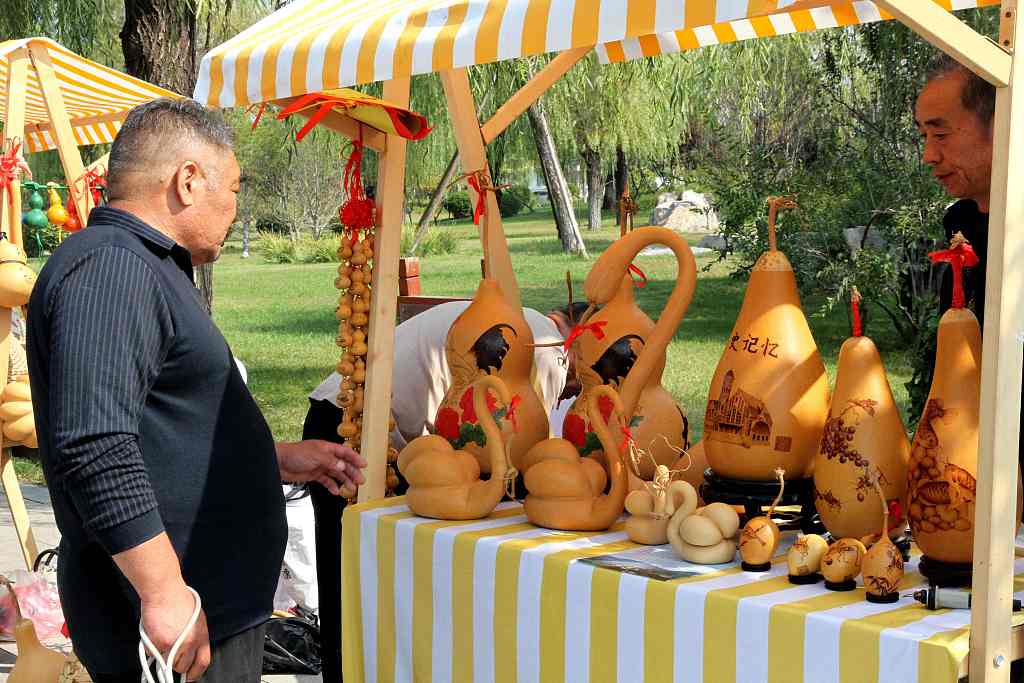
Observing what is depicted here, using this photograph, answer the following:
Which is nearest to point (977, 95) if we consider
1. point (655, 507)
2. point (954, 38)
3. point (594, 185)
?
point (954, 38)

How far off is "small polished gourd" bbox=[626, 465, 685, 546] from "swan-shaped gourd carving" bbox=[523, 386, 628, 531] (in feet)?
0.29

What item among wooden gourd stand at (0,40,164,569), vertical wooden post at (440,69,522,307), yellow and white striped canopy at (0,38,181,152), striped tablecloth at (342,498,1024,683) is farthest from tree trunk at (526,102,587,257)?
striped tablecloth at (342,498,1024,683)

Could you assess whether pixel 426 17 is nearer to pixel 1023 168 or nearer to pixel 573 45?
pixel 573 45

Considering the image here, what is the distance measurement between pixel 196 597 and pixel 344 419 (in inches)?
39.0

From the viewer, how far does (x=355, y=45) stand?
83.3 inches

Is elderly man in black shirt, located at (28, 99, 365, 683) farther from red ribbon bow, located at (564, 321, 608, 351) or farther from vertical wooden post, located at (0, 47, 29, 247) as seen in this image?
vertical wooden post, located at (0, 47, 29, 247)

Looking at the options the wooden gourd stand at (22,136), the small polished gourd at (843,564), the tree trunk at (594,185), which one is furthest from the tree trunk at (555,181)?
the small polished gourd at (843,564)

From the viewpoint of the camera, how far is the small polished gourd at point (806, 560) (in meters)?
1.92

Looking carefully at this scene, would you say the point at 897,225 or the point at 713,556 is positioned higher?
the point at 897,225

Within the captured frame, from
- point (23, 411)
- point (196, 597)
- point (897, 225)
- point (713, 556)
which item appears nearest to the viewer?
point (196, 597)

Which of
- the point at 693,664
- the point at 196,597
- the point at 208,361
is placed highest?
the point at 208,361

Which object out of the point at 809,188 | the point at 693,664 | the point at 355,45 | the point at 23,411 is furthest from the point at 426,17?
the point at 809,188

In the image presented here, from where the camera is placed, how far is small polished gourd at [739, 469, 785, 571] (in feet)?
6.52

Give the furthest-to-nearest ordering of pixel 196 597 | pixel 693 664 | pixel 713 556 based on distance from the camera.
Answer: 1. pixel 713 556
2. pixel 693 664
3. pixel 196 597
